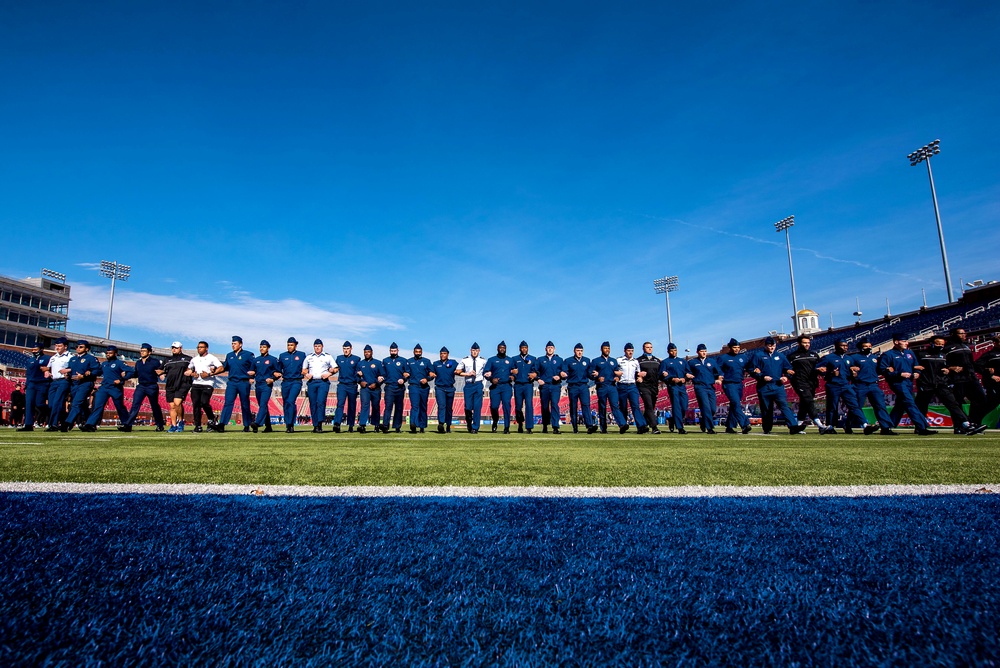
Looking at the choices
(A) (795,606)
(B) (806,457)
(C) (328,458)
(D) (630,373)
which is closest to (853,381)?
(D) (630,373)

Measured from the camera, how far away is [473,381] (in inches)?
476

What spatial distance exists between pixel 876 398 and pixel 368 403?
10407 mm

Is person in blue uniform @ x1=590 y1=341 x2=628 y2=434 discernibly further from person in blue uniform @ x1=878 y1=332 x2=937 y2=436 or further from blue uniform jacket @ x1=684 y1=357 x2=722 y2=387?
person in blue uniform @ x1=878 y1=332 x2=937 y2=436

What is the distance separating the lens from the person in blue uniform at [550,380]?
1145 cm

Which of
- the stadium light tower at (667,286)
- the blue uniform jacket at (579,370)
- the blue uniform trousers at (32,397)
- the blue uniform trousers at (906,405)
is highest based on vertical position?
the stadium light tower at (667,286)

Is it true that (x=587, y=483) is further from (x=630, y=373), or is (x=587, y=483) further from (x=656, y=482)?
(x=630, y=373)

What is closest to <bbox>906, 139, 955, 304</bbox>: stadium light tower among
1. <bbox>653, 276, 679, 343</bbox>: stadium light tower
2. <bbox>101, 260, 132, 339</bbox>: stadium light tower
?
<bbox>653, 276, 679, 343</bbox>: stadium light tower

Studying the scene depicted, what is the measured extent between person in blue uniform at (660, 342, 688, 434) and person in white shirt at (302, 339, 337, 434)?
7435 mm

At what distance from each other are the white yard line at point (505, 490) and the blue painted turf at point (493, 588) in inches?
22.7

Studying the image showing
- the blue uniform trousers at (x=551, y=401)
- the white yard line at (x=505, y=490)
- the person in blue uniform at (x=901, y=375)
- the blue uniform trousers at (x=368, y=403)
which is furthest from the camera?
the blue uniform trousers at (x=551, y=401)

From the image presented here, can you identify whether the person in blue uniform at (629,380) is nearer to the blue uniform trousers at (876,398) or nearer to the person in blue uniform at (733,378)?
the person in blue uniform at (733,378)

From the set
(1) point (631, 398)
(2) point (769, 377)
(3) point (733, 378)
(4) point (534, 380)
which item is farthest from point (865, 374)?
(4) point (534, 380)

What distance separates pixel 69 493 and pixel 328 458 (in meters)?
2.17

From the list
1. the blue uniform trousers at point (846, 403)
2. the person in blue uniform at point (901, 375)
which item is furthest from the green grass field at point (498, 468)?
the blue uniform trousers at point (846, 403)
